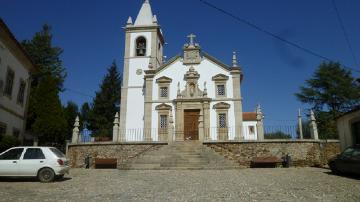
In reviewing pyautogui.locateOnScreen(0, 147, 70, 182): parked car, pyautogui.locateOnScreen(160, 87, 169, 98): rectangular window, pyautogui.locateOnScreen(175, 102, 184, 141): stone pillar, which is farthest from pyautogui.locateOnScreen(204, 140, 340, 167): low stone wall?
pyautogui.locateOnScreen(0, 147, 70, 182): parked car

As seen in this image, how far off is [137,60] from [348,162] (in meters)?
20.9

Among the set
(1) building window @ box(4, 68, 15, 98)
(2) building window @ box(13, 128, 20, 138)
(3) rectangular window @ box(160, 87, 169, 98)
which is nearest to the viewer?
(1) building window @ box(4, 68, 15, 98)

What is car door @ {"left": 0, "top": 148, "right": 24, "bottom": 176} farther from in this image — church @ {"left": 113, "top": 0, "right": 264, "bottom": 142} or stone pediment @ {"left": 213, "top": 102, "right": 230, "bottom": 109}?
stone pediment @ {"left": 213, "top": 102, "right": 230, "bottom": 109}

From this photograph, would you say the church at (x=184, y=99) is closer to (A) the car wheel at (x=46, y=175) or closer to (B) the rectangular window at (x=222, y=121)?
(B) the rectangular window at (x=222, y=121)

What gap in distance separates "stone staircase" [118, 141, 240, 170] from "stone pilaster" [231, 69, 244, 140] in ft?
19.2

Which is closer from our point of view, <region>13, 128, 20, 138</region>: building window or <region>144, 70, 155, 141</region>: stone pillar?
<region>13, 128, 20, 138</region>: building window

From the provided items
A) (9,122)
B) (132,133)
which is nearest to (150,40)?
(132,133)

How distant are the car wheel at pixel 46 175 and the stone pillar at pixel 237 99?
607 inches

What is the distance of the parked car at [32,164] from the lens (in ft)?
34.1

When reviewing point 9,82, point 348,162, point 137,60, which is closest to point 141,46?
point 137,60

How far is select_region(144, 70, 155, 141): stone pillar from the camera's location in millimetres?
24569

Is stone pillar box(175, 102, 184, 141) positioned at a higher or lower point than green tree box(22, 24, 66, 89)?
lower

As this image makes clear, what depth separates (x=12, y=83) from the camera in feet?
57.9

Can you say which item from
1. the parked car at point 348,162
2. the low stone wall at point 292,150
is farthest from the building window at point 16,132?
the parked car at point 348,162
